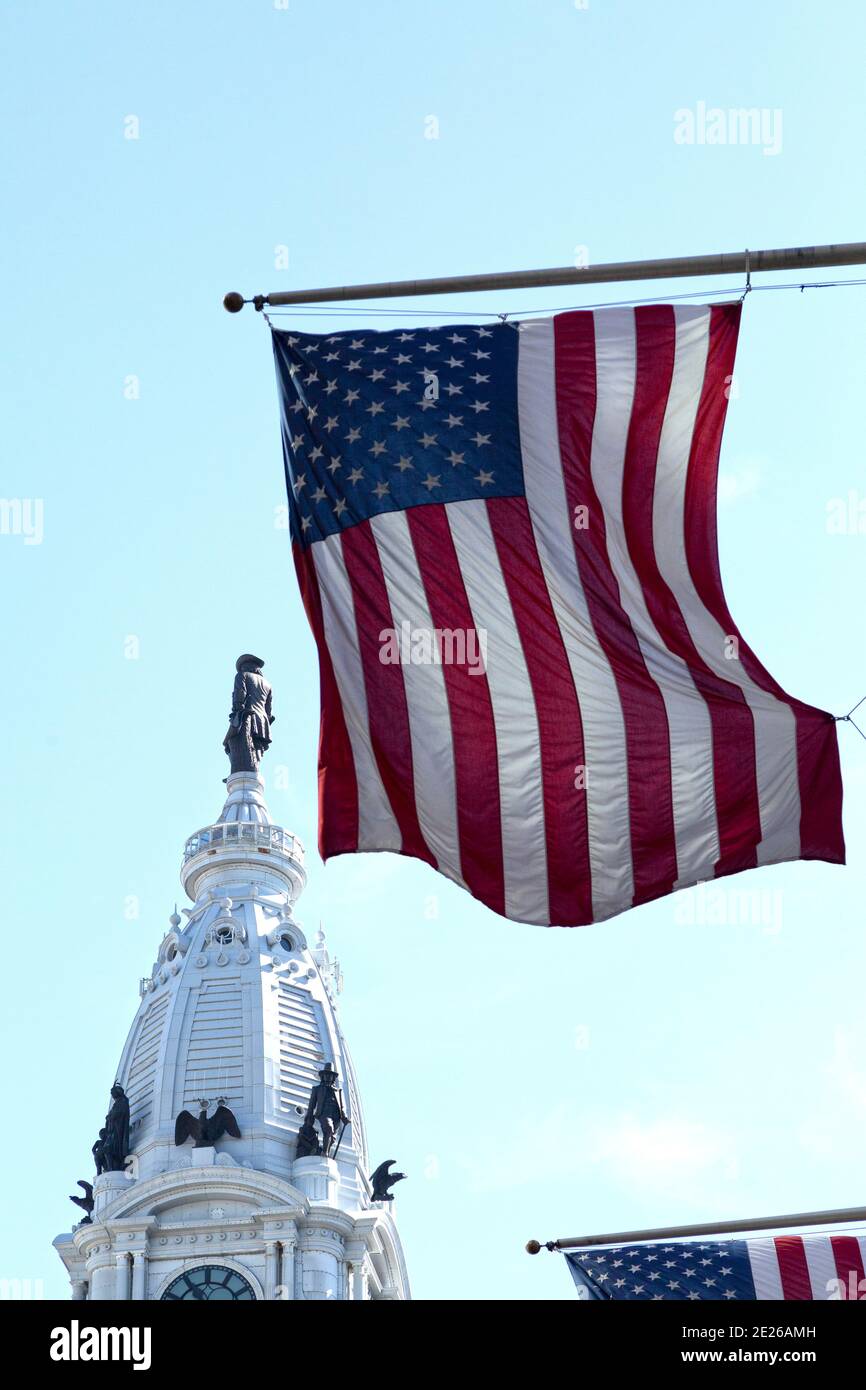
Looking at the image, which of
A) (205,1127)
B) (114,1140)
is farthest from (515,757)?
(114,1140)

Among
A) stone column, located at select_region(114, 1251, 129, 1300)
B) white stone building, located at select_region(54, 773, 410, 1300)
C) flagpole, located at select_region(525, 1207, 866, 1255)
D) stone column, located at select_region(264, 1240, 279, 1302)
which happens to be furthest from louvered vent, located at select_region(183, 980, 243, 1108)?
flagpole, located at select_region(525, 1207, 866, 1255)

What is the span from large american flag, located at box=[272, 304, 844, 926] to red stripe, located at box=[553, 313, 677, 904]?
0.02 m

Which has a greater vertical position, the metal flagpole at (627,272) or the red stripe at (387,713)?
the metal flagpole at (627,272)

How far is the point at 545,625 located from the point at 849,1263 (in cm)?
1023

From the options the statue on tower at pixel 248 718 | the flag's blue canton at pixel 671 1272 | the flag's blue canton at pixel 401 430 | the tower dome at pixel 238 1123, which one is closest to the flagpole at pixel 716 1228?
the flag's blue canton at pixel 671 1272

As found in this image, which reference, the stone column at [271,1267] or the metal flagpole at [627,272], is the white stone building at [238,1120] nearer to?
the stone column at [271,1267]

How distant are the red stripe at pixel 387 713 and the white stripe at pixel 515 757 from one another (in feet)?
2.68

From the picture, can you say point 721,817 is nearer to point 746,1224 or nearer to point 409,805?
point 409,805

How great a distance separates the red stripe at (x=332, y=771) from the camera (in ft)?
74.1

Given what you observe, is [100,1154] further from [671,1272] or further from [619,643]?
[619,643]
